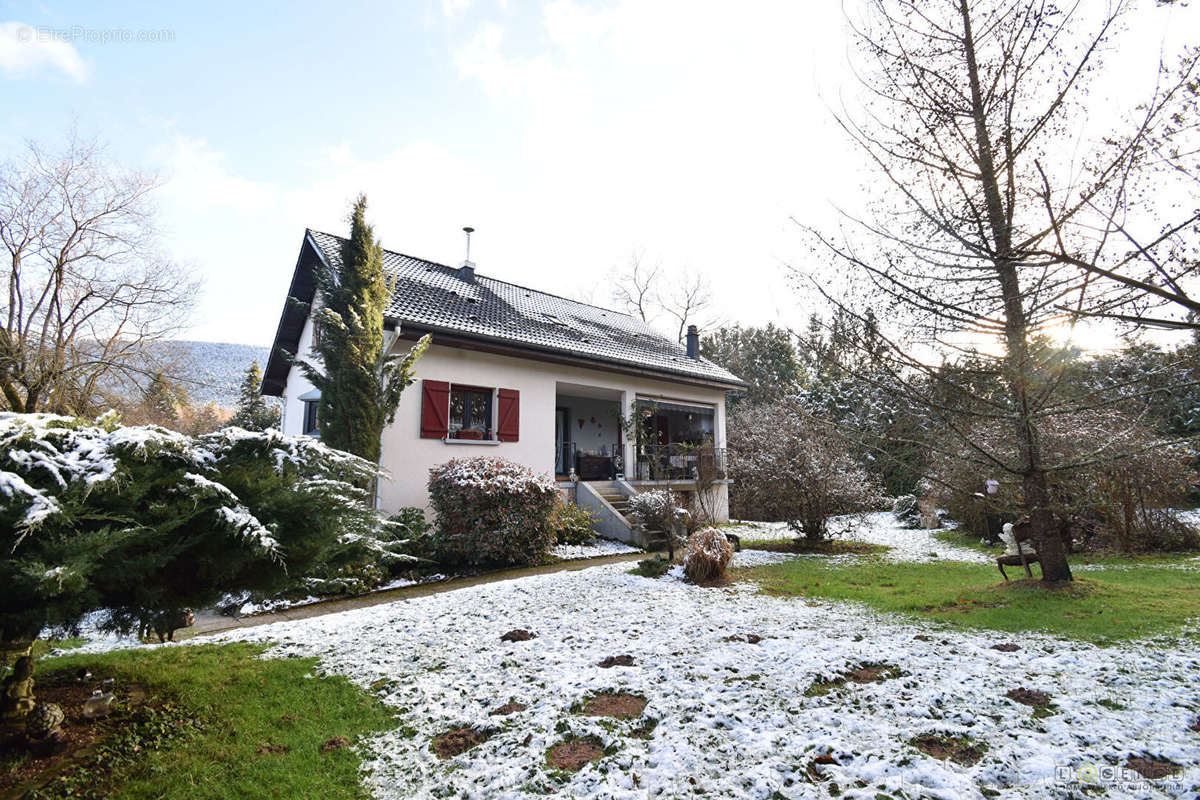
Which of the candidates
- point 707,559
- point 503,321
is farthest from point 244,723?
point 503,321

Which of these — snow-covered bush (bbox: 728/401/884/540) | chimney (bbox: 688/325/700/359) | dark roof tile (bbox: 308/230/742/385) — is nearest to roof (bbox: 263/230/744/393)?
dark roof tile (bbox: 308/230/742/385)

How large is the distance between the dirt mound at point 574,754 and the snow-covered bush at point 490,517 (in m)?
5.49

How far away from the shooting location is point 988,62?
15.9 ft

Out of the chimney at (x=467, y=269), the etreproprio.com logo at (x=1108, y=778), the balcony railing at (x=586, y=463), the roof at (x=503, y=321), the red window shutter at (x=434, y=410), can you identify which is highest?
the chimney at (x=467, y=269)

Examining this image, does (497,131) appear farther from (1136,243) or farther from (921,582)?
(921,582)

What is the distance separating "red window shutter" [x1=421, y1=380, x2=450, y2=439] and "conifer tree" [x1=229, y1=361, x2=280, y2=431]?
15.7 m

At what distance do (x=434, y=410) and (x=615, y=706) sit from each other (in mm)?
7940

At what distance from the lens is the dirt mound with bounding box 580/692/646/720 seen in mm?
3088

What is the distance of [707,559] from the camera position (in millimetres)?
6809

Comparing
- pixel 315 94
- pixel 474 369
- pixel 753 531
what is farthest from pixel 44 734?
pixel 753 531

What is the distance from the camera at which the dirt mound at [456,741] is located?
2773 mm

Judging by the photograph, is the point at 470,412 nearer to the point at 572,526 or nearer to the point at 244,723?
the point at 572,526

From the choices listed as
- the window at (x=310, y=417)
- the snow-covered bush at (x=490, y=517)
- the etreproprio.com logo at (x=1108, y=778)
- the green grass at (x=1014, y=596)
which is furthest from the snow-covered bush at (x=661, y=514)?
the window at (x=310, y=417)

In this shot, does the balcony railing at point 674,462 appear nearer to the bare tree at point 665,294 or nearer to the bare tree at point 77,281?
the bare tree at point 77,281
